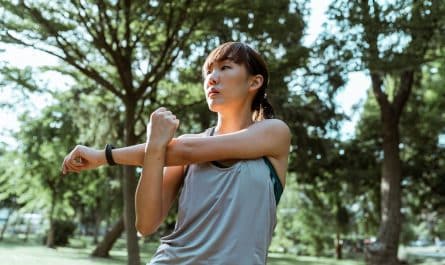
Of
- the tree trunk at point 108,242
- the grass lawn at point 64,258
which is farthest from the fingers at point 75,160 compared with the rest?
the tree trunk at point 108,242

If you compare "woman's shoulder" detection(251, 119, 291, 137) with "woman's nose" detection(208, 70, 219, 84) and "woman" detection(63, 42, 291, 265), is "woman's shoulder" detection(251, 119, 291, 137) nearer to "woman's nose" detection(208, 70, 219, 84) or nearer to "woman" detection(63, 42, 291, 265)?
"woman" detection(63, 42, 291, 265)

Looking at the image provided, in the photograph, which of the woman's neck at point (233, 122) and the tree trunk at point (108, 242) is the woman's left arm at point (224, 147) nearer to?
the woman's neck at point (233, 122)

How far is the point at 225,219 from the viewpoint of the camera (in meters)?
1.17

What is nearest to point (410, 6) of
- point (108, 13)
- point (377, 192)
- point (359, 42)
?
point (359, 42)

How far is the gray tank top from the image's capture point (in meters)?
1.15

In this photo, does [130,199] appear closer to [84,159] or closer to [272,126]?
[84,159]

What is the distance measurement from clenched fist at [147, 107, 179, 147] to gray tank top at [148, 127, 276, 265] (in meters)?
0.12

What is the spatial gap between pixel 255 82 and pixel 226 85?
0.10m

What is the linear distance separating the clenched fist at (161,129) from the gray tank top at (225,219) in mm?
119

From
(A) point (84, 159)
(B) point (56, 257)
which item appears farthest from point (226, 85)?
(B) point (56, 257)

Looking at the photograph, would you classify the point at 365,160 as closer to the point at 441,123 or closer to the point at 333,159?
the point at 333,159

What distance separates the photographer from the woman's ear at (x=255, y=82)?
4.55 ft

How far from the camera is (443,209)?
18609 mm

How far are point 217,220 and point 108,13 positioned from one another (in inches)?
372
